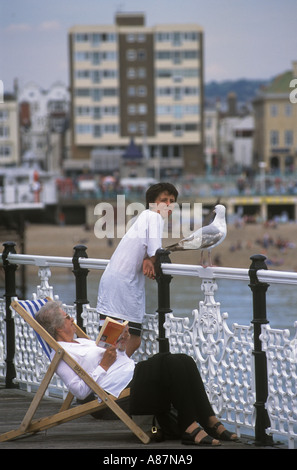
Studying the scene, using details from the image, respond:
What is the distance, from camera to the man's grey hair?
17.2 ft

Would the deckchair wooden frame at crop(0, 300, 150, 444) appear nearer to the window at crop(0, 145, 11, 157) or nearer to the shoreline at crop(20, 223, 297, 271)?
the shoreline at crop(20, 223, 297, 271)

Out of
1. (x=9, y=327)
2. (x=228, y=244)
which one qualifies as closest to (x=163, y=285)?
(x=9, y=327)

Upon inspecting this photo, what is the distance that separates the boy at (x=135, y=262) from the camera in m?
5.56

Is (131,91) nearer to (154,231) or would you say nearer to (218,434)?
(154,231)

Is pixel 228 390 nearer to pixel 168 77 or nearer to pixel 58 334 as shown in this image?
pixel 58 334

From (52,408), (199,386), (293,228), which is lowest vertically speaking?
(293,228)

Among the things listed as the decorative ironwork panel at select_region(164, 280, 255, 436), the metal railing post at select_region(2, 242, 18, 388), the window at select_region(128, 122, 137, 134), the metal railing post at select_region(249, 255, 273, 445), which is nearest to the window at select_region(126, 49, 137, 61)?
the window at select_region(128, 122, 137, 134)

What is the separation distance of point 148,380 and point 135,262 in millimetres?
811

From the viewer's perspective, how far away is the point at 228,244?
6078cm

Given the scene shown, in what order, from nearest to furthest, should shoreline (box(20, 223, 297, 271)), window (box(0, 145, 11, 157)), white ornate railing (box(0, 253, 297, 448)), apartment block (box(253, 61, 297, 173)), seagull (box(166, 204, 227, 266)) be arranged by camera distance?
white ornate railing (box(0, 253, 297, 448)) < seagull (box(166, 204, 227, 266)) < shoreline (box(20, 223, 297, 271)) < window (box(0, 145, 11, 157)) < apartment block (box(253, 61, 297, 173))

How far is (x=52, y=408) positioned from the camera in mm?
6336

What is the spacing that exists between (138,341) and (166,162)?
84.0 m

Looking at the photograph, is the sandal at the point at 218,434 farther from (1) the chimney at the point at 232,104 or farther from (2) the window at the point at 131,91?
(1) the chimney at the point at 232,104
